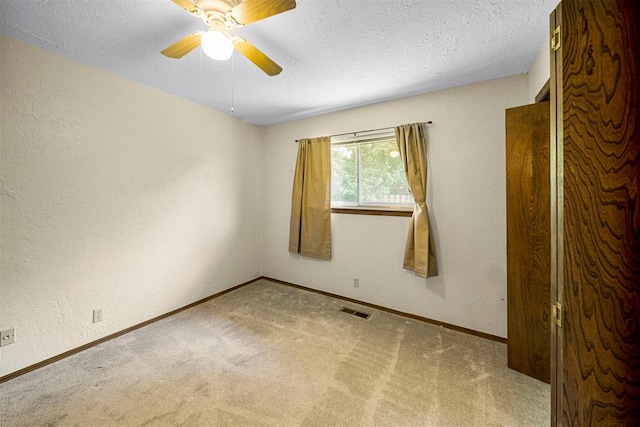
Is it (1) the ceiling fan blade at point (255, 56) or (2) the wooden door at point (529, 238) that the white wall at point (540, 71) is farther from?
(1) the ceiling fan blade at point (255, 56)

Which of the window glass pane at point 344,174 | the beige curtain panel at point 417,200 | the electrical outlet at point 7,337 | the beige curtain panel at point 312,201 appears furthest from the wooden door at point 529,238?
the electrical outlet at point 7,337

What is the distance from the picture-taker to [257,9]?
3.91ft

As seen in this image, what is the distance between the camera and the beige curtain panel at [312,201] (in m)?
3.25

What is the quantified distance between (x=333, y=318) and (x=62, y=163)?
2729 millimetres

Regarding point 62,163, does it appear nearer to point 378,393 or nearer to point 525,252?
point 378,393

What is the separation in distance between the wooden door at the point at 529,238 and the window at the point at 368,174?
3.57ft

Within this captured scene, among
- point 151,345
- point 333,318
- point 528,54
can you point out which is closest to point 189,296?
point 151,345

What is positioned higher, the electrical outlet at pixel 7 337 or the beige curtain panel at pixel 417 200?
the beige curtain panel at pixel 417 200

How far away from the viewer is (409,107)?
2.66m

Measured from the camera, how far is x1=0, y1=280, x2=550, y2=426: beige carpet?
1473mm

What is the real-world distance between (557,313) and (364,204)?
2397 millimetres

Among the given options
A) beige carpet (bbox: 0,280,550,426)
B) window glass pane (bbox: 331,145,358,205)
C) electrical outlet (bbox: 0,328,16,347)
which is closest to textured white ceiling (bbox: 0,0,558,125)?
window glass pane (bbox: 331,145,358,205)

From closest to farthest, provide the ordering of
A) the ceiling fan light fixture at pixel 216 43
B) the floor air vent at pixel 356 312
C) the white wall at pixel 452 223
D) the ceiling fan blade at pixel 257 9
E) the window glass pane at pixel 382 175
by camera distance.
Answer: the ceiling fan blade at pixel 257 9 → the ceiling fan light fixture at pixel 216 43 → the white wall at pixel 452 223 → the floor air vent at pixel 356 312 → the window glass pane at pixel 382 175

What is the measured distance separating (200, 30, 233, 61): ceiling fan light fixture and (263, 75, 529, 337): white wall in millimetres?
1917
